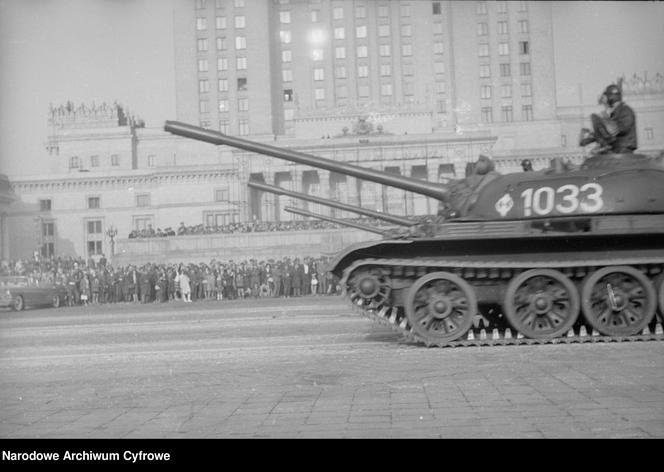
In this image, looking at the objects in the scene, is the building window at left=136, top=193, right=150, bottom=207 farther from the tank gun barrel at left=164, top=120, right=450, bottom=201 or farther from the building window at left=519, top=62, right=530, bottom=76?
the tank gun barrel at left=164, top=120, right=450, bottom=201

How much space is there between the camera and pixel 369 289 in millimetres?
11000

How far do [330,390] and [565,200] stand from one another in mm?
4988

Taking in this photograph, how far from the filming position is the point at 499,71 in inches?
592

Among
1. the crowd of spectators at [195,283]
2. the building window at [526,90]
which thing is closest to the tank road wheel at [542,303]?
the building window at [526,90]

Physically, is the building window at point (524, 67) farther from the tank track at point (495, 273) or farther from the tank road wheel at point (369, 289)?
the tank road wheel at point (369, 289)

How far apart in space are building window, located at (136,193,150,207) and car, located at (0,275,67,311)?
19.6 m

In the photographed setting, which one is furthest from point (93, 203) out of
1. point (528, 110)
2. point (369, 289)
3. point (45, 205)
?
point (369, 289)

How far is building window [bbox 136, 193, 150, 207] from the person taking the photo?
51.2m

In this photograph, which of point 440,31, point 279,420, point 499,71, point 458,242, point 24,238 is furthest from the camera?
point 24,238

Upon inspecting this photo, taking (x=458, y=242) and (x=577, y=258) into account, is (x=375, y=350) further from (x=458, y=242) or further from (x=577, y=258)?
(x=577, y=258)

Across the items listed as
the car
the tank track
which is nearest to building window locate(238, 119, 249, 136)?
the car
